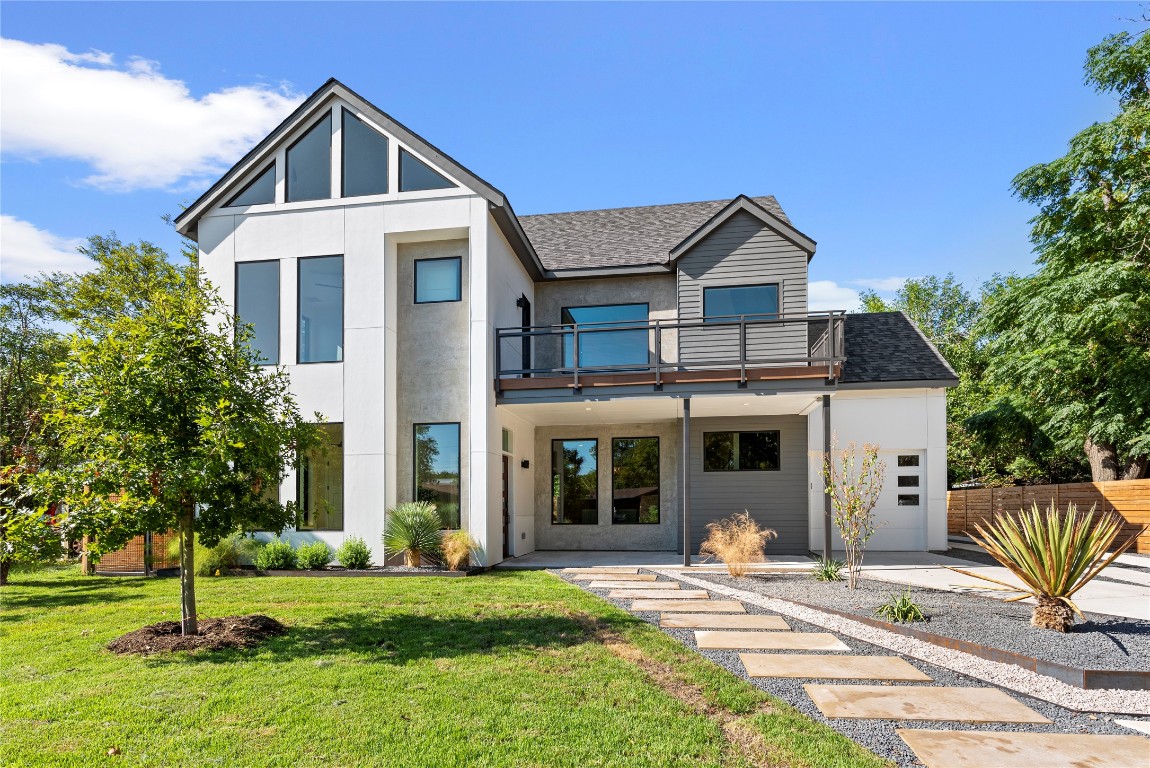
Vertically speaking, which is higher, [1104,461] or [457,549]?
[1104,461]

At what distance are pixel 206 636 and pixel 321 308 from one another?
773 cm

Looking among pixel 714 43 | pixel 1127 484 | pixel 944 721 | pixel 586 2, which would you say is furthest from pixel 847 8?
pixel 1127 484

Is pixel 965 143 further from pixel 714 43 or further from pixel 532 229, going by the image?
pixel 532 229

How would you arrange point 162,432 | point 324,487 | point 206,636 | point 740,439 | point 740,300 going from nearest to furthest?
point 162,432 < point 206,636 < point 324,487 < point 740,300 < point 740,439

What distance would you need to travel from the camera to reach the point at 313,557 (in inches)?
474

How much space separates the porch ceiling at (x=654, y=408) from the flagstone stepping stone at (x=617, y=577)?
317 cm

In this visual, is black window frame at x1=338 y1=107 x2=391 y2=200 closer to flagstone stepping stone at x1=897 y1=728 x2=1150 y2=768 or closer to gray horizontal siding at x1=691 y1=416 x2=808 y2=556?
gray horizontal siding at x1=691 y1=416 x2=808 y2=556

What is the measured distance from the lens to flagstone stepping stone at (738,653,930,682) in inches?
219

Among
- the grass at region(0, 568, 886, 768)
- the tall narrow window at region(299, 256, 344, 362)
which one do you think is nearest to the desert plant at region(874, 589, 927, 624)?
the grass at region(0, 568, 886, 768)

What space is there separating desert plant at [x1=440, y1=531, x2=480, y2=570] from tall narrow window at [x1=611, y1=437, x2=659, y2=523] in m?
4.43

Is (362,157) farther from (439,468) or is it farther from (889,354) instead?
(889,354)

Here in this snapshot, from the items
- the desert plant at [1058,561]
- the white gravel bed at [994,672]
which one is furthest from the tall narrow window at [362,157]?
the desert plant at [1058,561]

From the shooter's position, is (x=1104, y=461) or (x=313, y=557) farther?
(x=1104, y=461)

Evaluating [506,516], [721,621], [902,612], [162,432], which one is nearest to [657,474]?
[506,516]
